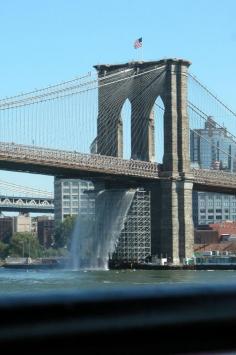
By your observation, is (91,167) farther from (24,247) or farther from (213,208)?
(213,208)

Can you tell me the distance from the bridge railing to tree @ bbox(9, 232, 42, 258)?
44.9 m

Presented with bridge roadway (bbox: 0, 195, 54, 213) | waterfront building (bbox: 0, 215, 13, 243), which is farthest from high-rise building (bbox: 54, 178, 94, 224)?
waterfront building (bbox: 0, 215, 13, 243)

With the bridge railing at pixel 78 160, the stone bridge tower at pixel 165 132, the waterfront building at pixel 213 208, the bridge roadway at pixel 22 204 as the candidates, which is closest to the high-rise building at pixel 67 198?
the bridge roadway at pixel 22 204

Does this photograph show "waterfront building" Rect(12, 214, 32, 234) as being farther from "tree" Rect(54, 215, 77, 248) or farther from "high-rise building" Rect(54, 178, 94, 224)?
"tree" Rect(54, 215, 77, 248)

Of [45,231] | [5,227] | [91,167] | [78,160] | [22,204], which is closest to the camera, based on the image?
[78,160]

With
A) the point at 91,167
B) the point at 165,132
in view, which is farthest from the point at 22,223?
the point at 91,167

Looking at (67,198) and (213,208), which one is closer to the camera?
(67,198)

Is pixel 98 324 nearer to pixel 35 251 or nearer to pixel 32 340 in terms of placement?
pixel 32 340

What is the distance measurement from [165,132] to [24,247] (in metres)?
45.0

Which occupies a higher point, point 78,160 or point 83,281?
point 78,160

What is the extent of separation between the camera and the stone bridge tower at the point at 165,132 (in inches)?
1969

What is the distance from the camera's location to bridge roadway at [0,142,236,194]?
40875mm

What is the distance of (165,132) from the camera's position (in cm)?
5119

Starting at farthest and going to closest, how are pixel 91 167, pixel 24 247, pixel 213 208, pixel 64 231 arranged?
1. pixel 213 208
2. pixel 24 247
3. pixel 64 231
4. pixel 91 167
